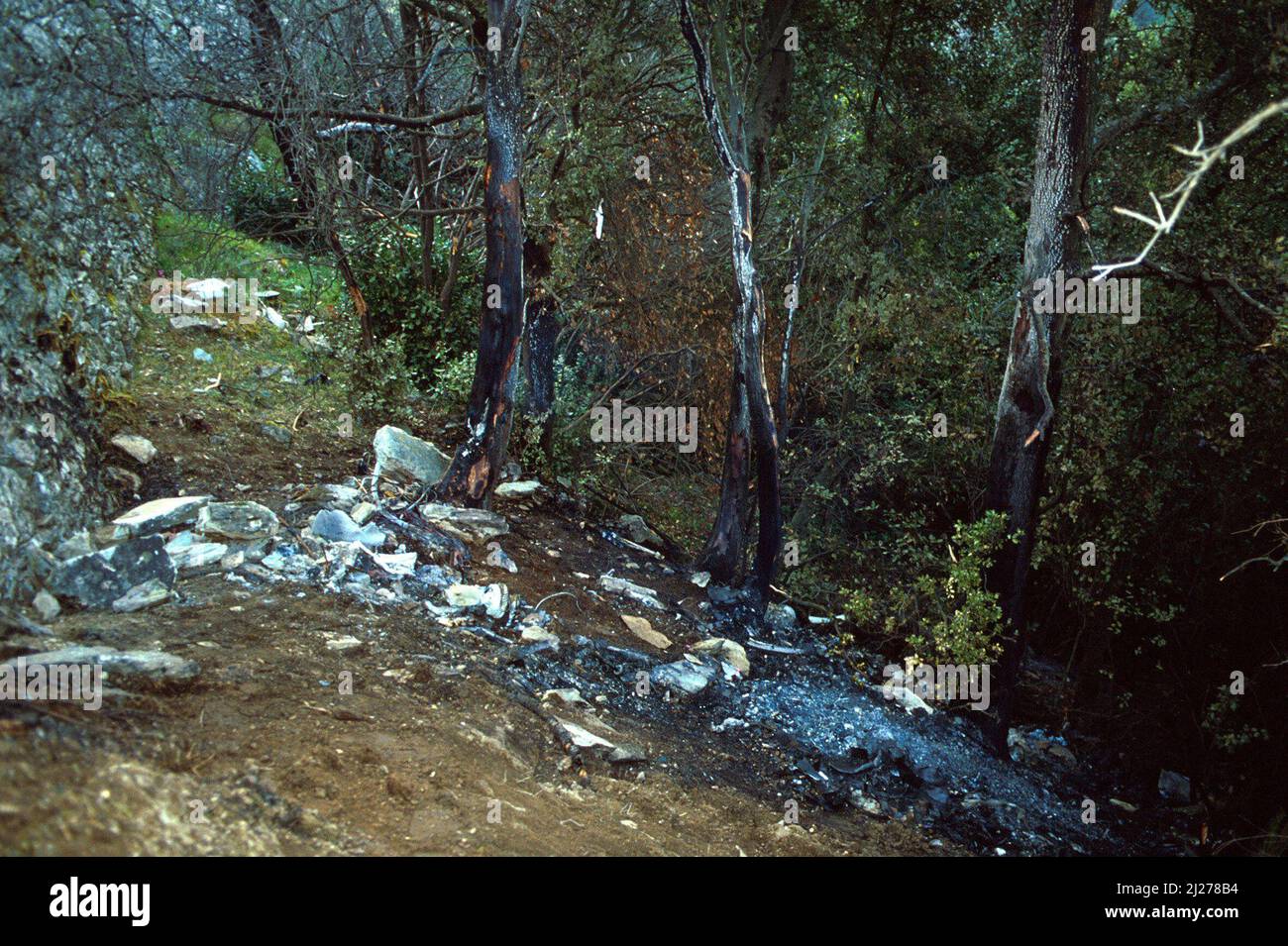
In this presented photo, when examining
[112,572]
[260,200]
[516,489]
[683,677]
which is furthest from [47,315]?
[260,200]

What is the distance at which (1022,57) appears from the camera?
35.0 feet

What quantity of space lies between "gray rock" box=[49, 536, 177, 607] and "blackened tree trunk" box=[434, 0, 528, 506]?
2577 millimetres

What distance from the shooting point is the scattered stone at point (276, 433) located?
790cm

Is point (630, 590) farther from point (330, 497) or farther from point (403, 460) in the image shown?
point (330, 497)

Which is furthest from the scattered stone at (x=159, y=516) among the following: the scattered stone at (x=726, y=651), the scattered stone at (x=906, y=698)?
the scattered stone at (x=906, y=698)

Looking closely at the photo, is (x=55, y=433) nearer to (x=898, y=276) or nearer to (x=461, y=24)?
(x=461, y=24)

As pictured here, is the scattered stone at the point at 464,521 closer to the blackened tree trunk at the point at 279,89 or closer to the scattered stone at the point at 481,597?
the scattered stone at the point at 481,597

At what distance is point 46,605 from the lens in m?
4.64

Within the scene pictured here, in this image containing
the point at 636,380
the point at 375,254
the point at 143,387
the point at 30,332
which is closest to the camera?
the point at 30,332

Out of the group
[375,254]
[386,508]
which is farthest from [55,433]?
[375,254]

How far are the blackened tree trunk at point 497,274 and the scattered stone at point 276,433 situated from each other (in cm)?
146

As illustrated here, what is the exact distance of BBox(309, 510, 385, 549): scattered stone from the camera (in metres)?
6.41

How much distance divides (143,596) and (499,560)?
2.68m

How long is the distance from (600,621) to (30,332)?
4.05 metres
